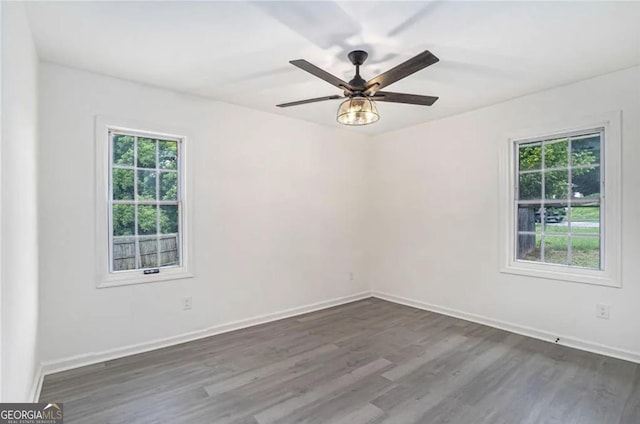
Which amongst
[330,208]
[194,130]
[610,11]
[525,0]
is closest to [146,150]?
[194,130]

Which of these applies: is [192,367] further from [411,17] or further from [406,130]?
[406,130]

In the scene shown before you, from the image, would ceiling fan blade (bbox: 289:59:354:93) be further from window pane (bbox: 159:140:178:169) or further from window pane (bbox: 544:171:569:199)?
window pane (bbox: 544:171:569:199)

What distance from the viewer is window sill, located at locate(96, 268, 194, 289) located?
2988mm

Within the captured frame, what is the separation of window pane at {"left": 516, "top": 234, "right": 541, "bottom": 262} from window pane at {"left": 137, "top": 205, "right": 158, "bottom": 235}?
3987mm

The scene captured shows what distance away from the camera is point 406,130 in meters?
4.76

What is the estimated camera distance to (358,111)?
254 centimetres

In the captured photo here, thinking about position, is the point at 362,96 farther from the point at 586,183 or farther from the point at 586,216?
the point at 586,216

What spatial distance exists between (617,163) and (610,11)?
150 centimetres

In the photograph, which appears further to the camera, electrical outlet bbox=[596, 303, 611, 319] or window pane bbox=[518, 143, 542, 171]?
window pane bbox=[518, 143, 542, 171]

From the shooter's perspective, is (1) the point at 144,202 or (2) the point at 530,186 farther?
(2) the point at 530,186

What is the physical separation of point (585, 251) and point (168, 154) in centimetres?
437

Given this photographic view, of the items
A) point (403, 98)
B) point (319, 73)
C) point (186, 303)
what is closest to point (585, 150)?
point (403, 98)

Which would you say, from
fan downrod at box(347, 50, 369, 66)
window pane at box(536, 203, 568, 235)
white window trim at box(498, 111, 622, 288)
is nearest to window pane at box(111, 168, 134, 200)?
fan downrod at box(347, 50, 369, 66)

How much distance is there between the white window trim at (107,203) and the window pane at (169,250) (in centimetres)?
8
